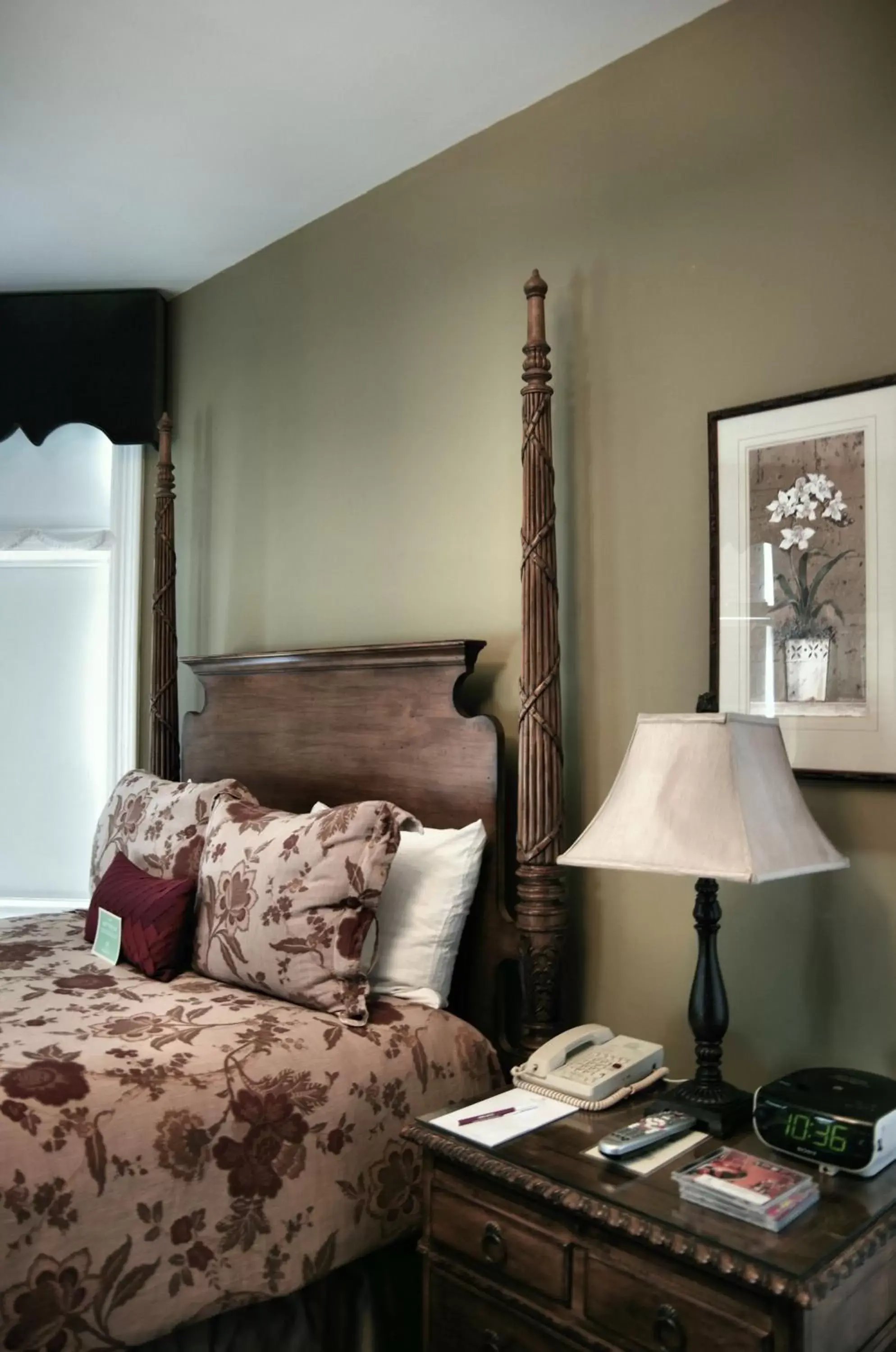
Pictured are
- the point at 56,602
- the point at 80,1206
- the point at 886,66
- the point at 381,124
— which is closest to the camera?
the point at 80,1206

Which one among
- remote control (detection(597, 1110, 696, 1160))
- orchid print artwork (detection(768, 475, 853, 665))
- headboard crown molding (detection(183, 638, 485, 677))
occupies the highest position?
orchid print artwork (detection(768, 475, 853, 665))

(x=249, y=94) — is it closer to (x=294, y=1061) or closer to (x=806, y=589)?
(x=806, y=589)

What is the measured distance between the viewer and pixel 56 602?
3584 mm

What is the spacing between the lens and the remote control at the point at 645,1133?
1.43m

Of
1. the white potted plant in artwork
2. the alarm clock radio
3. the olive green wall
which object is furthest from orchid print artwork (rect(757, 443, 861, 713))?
the alarm clock radio

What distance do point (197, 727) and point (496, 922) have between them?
1.22 metres

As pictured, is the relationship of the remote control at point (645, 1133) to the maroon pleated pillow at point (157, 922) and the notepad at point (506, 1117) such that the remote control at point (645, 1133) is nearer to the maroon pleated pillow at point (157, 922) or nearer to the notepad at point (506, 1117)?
the notepad at point (506, 1117)

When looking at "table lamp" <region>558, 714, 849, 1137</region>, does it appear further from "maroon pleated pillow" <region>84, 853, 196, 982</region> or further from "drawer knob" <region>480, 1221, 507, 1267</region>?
"maroon pleated pillow" <region>84, 853, 196, 982</region>

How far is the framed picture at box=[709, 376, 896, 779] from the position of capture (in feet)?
5.53

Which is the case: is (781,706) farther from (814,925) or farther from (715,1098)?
(715,1098)

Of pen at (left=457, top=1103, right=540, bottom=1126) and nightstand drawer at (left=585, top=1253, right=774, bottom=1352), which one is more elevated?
pen at (left=457, top=1103, right=540, bottom=1126)

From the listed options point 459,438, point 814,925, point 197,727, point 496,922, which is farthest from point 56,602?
point 814,925

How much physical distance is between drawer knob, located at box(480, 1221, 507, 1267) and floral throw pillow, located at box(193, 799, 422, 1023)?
1.48 ft

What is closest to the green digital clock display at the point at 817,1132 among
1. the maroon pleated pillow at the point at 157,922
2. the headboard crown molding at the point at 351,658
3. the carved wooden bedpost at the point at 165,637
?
the headboard crown molding at the point at 351,658
